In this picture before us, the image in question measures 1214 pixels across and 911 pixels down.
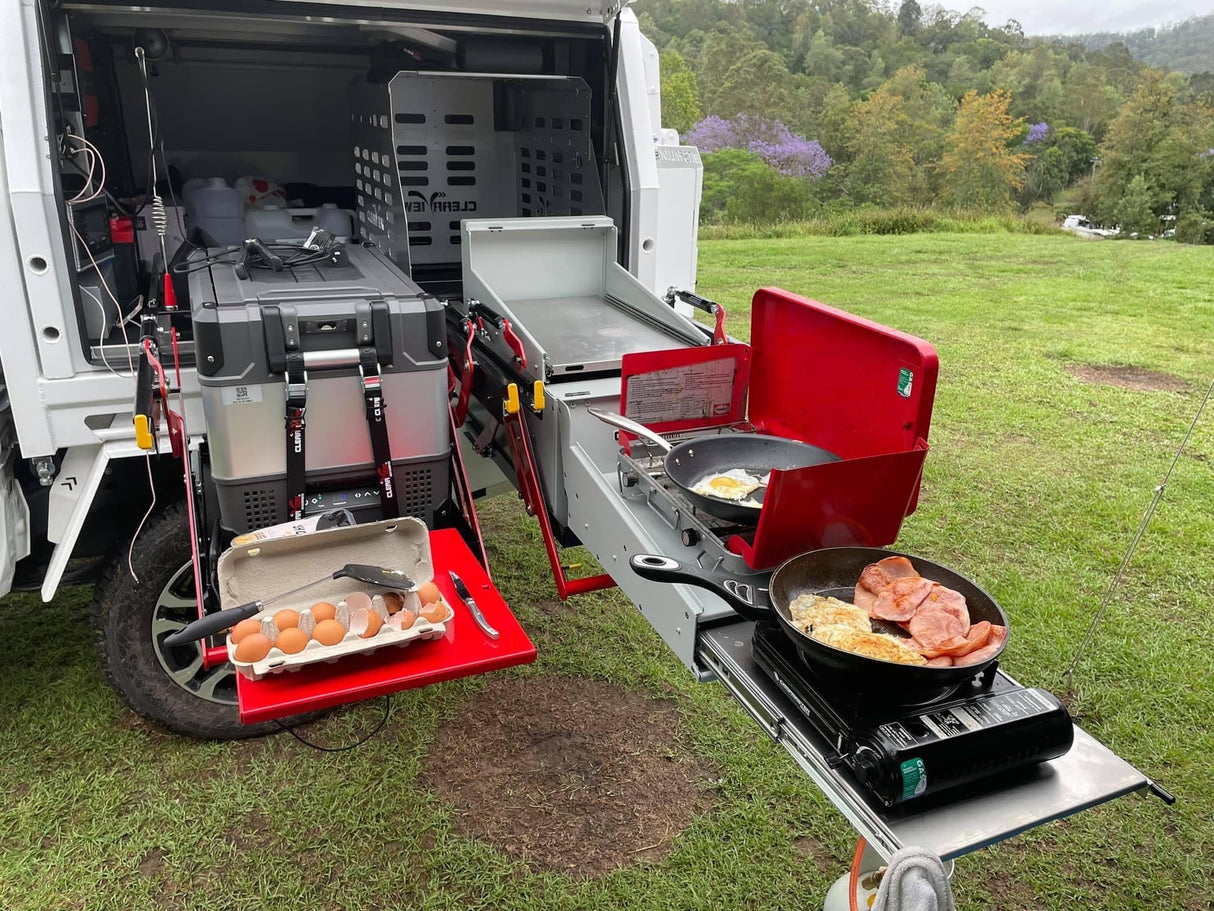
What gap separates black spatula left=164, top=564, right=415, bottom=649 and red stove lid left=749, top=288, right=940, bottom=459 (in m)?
1.13

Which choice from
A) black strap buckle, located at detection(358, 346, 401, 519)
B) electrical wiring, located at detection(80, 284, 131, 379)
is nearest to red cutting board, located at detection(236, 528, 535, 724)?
black strap buckle, located at detection(358, 346, 401, 519)

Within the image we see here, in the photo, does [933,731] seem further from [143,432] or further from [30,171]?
[30,171]

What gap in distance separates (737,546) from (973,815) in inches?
27.7

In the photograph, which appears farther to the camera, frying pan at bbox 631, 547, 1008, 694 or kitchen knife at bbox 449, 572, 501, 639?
kitchen knife at bbox 449, 572, 501, 639

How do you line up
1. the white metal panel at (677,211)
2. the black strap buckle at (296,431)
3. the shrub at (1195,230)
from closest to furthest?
the black strap buckle at (296,431), the white metal panel at (677,211), the shrub at (1195,230)

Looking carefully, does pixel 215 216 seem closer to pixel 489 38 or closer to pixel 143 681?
pixel 489 38

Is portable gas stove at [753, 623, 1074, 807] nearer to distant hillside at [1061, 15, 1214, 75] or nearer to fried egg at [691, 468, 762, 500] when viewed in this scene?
fried egg at [691, 468, 762, 500]

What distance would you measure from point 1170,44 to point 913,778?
4084 centimetres

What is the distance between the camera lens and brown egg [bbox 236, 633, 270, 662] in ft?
6.30

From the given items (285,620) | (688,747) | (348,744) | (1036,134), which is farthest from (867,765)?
(1036,134)

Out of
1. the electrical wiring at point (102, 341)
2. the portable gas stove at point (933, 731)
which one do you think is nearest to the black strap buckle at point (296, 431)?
the electrical wiring at point (102, 341)

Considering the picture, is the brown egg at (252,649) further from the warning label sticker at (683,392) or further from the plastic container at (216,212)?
the plastic container at (216,212)

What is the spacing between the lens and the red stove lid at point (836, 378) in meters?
1.94

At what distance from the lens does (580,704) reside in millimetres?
3234
